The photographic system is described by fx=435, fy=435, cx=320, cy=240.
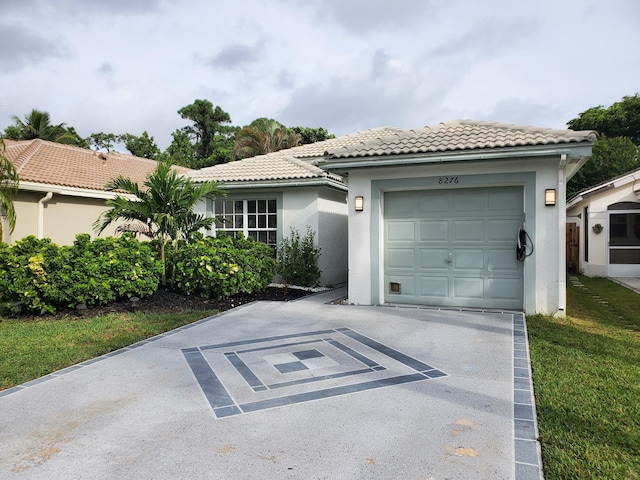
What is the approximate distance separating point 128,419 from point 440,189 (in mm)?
7094

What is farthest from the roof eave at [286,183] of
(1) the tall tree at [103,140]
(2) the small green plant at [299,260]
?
(1) the tall tree at [103,140]

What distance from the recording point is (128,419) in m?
3.81

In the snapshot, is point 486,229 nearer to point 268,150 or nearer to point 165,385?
point 165,385

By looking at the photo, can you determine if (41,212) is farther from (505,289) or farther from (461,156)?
(505,289)

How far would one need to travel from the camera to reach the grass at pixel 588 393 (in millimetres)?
3062

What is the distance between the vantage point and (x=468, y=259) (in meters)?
8.70

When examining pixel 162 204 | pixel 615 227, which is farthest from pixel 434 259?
pixel 615 227

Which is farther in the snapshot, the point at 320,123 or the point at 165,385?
the point at 320,123

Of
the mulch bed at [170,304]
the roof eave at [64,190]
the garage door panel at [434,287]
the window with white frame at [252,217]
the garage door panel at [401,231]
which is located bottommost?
the mulch bed at [170,304]

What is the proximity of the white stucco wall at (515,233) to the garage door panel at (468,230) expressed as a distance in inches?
28.9

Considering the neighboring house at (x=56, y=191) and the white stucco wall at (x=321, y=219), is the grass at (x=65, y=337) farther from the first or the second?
the white stucco wall at (x=321, y=219)

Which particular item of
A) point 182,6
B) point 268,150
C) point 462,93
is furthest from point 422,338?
point 268,150

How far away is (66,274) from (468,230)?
313 inches

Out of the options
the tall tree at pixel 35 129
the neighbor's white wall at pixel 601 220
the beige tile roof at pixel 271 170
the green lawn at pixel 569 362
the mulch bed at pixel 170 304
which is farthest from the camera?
the tall tree at pixel 35 129
